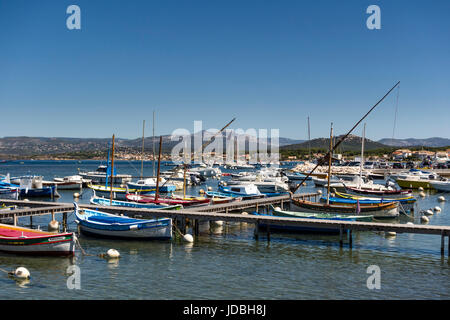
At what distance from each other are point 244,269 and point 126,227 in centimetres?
963

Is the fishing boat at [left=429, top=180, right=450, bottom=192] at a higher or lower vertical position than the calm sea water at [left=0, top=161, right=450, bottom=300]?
higher

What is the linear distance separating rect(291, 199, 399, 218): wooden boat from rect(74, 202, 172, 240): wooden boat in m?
15.5

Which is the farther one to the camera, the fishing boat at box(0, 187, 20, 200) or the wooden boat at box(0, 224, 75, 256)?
the fishing boat at box(0, 187, 20, 200)

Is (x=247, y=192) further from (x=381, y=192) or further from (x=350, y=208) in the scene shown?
(x=381, y=192)

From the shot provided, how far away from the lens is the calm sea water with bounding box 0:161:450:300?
20.4 meters

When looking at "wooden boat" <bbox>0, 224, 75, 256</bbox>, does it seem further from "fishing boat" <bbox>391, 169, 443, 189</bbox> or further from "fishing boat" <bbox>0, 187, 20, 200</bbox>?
"fishing boat" <bbox>391, 169, 443, 189</bbox>

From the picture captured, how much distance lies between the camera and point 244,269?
79.3 feet

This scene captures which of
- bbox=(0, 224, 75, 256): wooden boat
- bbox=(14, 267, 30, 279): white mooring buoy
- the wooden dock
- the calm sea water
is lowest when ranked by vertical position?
the calm sea water

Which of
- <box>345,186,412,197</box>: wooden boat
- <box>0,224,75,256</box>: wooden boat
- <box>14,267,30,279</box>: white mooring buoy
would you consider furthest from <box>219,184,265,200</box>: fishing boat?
<box>14,267,30,279</box>: white mooring buoy

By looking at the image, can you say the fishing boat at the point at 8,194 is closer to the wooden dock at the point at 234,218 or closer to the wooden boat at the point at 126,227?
the wooden dock at the point at 234,218

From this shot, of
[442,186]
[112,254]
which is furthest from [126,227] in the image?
[442,186]

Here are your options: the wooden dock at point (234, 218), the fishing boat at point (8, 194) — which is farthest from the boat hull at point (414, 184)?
the fishing boat at point (8, 194)
